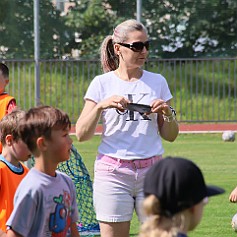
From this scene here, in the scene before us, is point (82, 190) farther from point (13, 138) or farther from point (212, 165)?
point (212, 165)

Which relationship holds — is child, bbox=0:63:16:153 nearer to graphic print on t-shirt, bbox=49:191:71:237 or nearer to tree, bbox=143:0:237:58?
graphic print on t-shirt, bbox=49:191:71:237

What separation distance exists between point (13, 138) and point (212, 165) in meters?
11.1

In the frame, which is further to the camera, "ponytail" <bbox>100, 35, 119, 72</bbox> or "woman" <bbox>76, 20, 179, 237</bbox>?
"ponytail" <bbox>100, 35, 119, 72</bbox>

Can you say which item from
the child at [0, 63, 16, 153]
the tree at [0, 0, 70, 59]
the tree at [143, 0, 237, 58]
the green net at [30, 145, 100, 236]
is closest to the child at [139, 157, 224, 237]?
the child at [0, 63, 16, 153]

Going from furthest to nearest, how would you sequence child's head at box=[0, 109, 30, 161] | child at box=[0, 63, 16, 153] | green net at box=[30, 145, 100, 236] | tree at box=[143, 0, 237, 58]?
tree at box=[143, 0, 237, 58]
green net at box=[30, 145, 100, 236]
child at box=[0, 63, 16, 153]
child's head at box=[0, 109, 30, 161]

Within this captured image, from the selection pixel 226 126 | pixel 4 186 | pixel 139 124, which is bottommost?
pixel 226 126

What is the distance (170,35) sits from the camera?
81.7 feet

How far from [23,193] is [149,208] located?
1322 mm

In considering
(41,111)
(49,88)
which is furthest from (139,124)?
(49,88)

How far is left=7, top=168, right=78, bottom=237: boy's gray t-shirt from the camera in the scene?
4.98 metres

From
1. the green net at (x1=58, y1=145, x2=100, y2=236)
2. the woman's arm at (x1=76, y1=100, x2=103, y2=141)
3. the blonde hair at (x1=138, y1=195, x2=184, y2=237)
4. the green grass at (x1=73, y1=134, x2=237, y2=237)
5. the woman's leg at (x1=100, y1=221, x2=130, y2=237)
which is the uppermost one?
the woman's arm at (x1=76, y1=100, x2=103, y2=141)

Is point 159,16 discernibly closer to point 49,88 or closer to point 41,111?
point 49,88

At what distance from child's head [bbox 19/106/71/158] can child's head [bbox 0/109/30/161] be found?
2.60 feet

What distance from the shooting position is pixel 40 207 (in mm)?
5027
